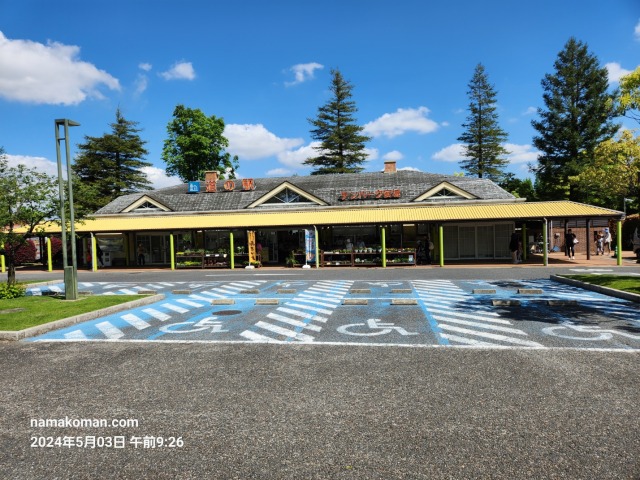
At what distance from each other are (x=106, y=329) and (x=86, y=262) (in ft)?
85.9

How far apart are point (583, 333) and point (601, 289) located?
606 cm

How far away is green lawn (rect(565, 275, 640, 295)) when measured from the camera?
1203cm

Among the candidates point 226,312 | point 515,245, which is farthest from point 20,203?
point 515,245

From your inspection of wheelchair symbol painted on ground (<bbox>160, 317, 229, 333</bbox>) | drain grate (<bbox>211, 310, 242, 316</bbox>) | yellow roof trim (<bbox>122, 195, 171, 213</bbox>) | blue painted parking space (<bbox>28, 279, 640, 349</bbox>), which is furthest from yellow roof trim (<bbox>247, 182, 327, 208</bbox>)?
wheelchair symbol painted on ground (<bbox>160, 317, 229, 333</bbox>)

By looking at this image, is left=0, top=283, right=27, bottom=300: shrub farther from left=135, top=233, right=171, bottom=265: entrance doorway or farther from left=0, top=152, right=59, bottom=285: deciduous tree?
left=135, top=233, right=171, bottom=265: entrance doorway

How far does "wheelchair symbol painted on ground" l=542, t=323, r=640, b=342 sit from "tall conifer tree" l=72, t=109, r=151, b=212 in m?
54.9

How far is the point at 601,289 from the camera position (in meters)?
12.6

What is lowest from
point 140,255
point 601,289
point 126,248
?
point 601,289

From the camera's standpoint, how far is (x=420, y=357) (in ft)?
21.3

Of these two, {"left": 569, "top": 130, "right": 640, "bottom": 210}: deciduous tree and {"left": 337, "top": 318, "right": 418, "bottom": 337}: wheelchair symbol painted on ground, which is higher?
{"left": 569, "top": 130, "right": 640, "bottom": 210}: deciduous tree

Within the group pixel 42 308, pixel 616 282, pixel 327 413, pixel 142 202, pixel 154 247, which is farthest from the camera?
pixel 142 202

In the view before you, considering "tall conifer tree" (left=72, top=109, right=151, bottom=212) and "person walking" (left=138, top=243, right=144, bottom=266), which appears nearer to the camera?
"person walking" (left=138, top=243, right=144, bottom=266)

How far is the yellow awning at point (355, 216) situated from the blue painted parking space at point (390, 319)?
10633 millimetres

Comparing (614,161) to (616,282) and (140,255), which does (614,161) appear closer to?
(616,282)
